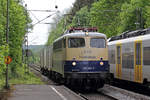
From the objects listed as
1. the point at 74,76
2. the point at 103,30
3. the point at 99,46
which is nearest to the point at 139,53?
the point at 99,46

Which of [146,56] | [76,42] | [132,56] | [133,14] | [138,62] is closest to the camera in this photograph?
[146,56]

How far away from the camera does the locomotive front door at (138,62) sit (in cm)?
1922

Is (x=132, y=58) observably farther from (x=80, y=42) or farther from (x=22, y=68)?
(x=22, y=68)

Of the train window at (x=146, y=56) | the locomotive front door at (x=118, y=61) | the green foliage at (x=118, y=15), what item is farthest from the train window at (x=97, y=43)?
the green foliage at (x=118, y=15)

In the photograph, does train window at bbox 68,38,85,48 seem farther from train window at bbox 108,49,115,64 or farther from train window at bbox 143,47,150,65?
train window at bbox 108,49,115,64

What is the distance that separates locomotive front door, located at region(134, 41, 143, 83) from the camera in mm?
19223

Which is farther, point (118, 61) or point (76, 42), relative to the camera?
point (118, 61)

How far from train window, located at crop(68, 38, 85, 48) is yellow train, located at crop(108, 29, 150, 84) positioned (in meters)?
2.70

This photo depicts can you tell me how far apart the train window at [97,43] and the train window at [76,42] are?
0.49 m

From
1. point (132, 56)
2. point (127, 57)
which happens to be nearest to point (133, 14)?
point (127, 57)

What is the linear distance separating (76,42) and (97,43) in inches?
44.3

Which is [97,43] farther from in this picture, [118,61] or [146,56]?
[118,61]

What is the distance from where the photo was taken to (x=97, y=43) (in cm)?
2058

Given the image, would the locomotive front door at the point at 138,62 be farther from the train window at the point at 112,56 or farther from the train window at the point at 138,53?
the train window at the point at 112,56
